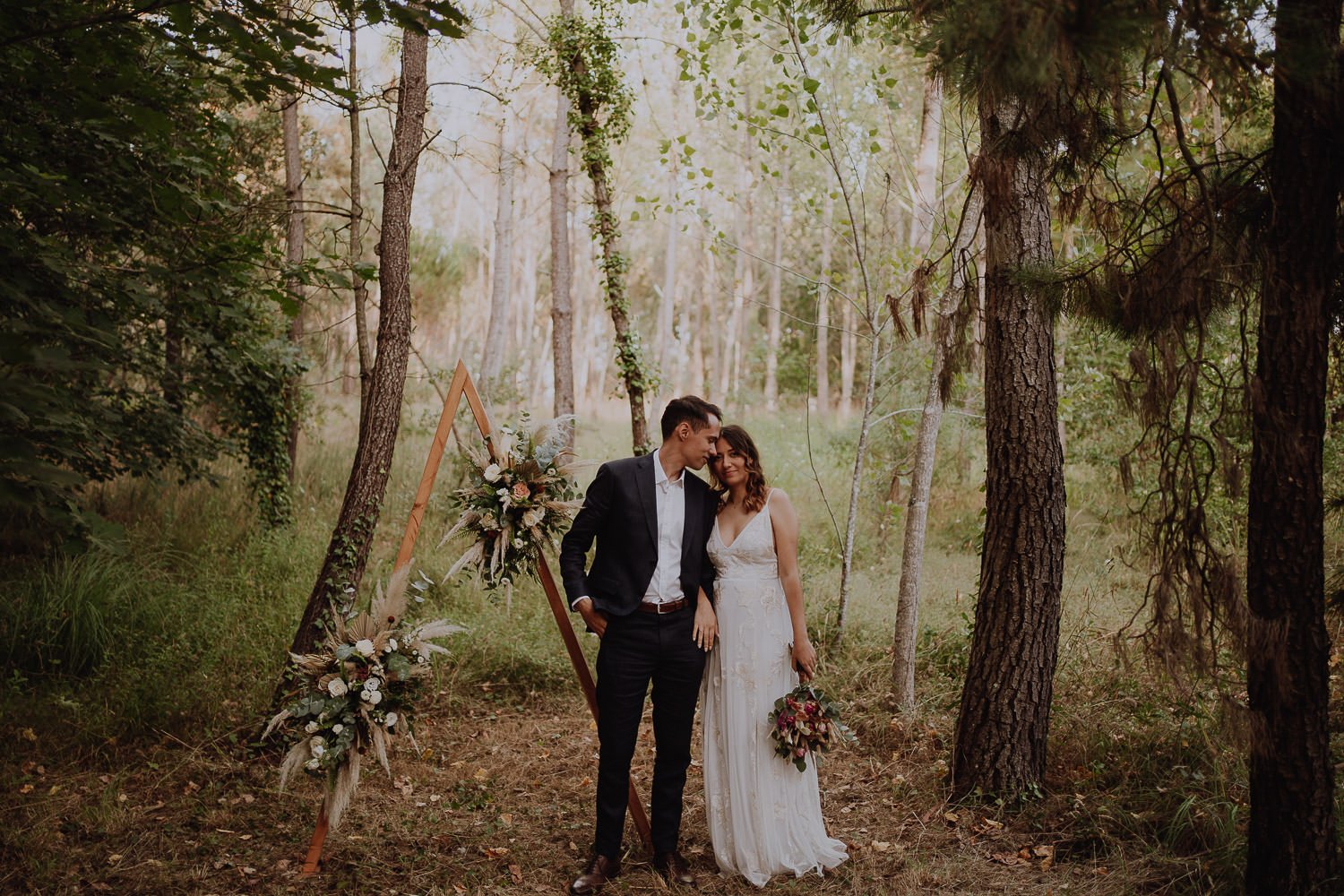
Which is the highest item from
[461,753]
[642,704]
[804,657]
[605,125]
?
[605,125]

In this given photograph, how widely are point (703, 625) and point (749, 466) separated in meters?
0.77

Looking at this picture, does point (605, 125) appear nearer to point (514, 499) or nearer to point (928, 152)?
point (928, 152)

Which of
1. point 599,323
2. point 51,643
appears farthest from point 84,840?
point 599,323

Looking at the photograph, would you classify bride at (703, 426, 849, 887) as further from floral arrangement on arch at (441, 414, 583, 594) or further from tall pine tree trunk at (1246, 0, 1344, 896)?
tall pine tree trunk at (1246, 0, 1344, 896)

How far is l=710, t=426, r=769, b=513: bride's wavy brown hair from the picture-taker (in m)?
4.43

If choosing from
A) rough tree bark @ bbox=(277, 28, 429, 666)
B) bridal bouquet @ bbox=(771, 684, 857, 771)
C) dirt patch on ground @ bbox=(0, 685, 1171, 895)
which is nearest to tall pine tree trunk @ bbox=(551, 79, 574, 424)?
rough tree bark @ bbox=(277, 28, 429, 666)

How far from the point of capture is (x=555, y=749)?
241 inches

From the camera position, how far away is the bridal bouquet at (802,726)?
4.33 metres

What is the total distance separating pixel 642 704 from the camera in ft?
14.3

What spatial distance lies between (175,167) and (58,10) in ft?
5.03

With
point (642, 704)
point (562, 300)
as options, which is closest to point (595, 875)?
point (642, 704)

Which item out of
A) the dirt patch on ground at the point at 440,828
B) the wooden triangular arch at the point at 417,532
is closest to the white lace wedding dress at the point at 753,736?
the dirt patch on ground at the point at 440,828

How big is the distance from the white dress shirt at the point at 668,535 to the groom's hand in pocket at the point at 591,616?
0.72ft

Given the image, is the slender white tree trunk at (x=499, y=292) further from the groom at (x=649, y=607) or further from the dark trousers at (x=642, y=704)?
the dark trousers at (x=642, y=704)
